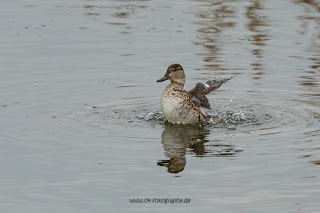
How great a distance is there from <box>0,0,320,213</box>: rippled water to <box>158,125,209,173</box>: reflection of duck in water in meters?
0.03

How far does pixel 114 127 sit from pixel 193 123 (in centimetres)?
121

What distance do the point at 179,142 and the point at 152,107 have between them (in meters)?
1.89

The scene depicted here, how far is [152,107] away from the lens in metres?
11.0

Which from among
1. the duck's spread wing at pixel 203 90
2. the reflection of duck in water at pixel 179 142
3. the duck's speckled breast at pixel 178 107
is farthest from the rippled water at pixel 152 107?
the duck's spread wing at pixel 203 90

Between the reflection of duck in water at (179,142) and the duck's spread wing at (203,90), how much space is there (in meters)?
0.56

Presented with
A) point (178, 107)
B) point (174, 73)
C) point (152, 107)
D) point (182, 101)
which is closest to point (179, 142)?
point (178, 107)

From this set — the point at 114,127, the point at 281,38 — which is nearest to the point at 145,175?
the point at 114,127

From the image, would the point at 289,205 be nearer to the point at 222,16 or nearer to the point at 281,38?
the point at 281,38

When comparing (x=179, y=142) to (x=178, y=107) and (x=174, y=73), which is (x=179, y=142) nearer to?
(x=178, y=107)

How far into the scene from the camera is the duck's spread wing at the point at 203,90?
1038 cm

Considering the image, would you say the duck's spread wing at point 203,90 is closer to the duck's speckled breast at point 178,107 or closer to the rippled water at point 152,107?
the duck's speckled breast at point 178,107

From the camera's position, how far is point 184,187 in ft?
23.9

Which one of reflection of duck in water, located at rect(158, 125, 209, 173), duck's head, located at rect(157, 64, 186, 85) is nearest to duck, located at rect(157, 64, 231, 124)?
duck's head, located at rect(157, 64, 186, 85)

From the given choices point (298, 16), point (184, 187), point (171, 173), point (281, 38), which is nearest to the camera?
point (184, 187)
